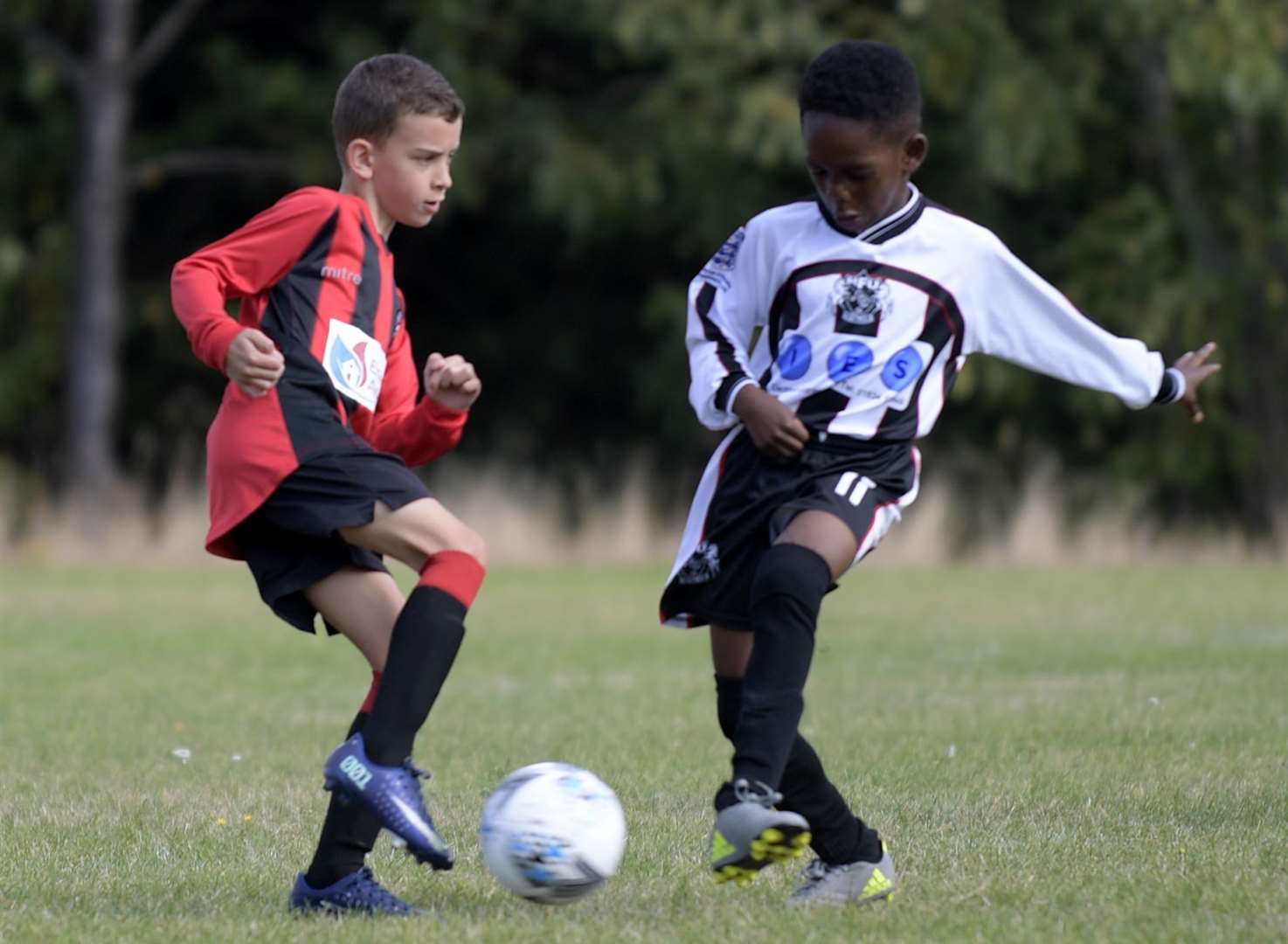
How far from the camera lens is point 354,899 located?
4516 millimetres

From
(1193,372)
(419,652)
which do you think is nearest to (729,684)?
(419,652)

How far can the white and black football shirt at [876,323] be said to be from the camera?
4566 millimetres

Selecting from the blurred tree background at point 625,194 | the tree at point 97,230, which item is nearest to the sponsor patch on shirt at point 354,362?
the blurred tree background at point 625,194

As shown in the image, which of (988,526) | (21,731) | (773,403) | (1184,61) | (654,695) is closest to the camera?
(773,403)

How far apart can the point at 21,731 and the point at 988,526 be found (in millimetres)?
13554

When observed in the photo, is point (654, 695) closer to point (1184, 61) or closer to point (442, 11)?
point (1184, 61)

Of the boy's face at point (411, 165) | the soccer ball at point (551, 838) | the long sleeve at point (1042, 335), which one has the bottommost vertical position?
the soccer ball at point (551, 838)

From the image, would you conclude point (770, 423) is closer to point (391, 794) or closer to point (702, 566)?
point (702, 566)

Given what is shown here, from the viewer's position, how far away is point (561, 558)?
62.2ft

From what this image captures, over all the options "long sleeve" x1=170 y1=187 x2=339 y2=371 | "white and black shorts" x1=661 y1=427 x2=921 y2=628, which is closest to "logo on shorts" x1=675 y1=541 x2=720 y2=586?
"white and black shorts" x1=661 y1=427 x2=921 y2=628

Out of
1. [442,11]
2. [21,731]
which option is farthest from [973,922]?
[442,11]

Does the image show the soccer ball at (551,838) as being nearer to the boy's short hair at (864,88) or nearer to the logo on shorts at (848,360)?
the logo on shorts at (848,360)

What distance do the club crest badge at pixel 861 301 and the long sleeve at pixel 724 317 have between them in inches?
8.6

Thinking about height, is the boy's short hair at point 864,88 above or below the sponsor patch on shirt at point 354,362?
above
